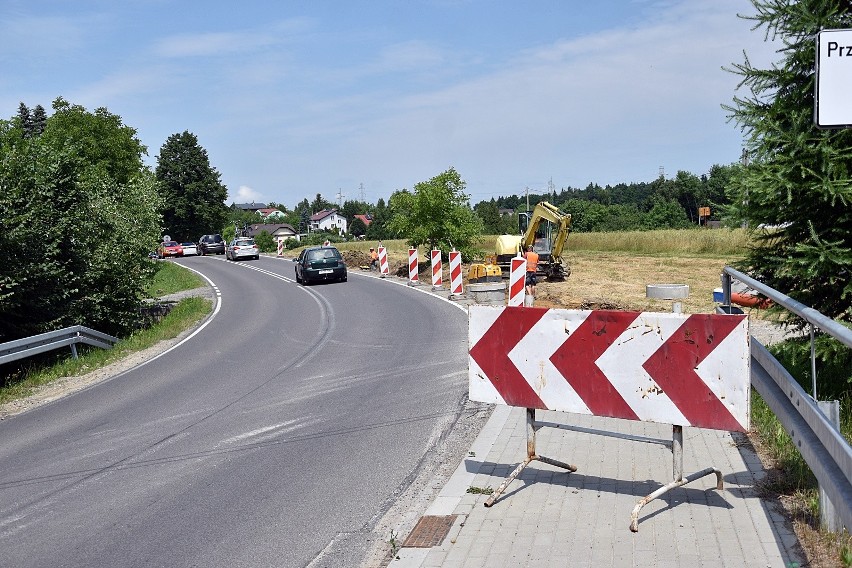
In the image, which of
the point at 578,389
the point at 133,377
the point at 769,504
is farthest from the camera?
the point at 133,377

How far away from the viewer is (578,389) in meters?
6.07

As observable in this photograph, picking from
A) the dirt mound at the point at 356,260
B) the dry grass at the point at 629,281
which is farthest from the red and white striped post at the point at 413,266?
the dirt mound at the point at 356,260

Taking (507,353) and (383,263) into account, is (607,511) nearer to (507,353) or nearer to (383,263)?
(507,353)

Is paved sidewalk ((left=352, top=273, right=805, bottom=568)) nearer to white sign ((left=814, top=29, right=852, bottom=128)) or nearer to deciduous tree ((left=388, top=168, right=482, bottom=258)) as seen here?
white sign ((left=814, top=29, right=852, bottom=128))

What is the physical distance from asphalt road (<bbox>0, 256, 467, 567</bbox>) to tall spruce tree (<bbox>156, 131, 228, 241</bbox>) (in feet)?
244

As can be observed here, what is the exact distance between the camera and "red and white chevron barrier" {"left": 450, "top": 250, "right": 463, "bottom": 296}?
2389cm

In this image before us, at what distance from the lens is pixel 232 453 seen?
8195 mm

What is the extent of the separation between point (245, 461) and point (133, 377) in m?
6.94

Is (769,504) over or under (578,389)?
under

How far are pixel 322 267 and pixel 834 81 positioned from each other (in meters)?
27.9

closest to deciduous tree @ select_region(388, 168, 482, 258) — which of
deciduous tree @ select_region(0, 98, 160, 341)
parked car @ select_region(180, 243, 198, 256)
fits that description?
deciduous tree @ select_region(0, 98, 160, 341)

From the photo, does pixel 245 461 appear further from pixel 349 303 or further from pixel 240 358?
pixel 349 303

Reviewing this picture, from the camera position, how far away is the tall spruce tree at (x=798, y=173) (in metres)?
7.58

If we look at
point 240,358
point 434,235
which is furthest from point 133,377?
point 434,235
